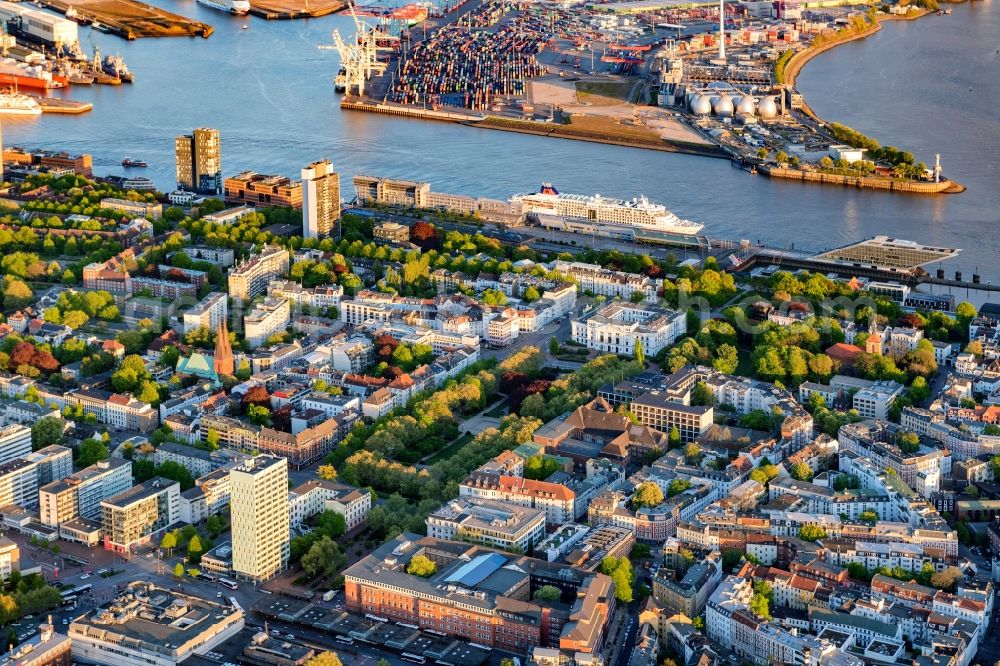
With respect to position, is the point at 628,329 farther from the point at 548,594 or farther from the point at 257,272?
the point at 548,594

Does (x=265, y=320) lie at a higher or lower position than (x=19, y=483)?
higher

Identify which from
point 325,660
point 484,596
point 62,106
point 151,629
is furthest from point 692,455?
point 62,106

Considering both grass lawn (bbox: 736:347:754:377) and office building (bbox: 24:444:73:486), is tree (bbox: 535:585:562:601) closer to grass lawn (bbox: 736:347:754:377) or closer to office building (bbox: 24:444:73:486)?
office building (bbox: 24:444:73:486)

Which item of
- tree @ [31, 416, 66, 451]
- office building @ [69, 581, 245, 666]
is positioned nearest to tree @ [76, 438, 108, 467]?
tree @ [31, 416, 66, 451]

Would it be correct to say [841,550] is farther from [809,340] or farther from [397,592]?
[809,340]

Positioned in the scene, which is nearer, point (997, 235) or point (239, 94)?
point (997, 235)

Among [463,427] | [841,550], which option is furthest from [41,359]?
[841,550]

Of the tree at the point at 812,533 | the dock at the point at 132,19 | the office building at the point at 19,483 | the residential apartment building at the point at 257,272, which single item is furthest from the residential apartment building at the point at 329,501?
the dock at the point at 132,19

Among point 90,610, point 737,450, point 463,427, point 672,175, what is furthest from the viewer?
point 672,175
